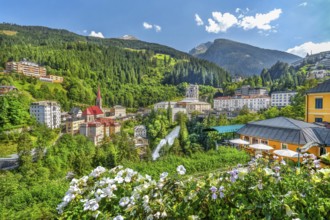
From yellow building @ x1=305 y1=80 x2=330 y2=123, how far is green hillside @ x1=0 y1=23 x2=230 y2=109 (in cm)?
6483

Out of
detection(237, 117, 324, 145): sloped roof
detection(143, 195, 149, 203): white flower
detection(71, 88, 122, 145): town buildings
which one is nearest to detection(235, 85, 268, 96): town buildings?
detection(71, 88, 122, 145): town buildings

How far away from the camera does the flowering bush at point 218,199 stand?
5.63 feet

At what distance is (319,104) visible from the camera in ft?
42.7

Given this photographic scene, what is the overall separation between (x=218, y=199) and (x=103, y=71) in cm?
10499

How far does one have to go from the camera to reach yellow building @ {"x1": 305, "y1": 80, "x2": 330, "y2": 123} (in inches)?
496

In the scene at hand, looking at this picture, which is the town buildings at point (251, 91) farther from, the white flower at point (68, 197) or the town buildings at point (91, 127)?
the white flower at point (68, 197)

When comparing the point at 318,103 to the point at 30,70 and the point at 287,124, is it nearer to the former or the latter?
the point at 287,124

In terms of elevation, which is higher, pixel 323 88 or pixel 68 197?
pixel 323 88

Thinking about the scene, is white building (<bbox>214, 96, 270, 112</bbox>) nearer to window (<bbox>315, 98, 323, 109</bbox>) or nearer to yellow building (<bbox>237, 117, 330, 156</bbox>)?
window (<bbox>315, 98, 323, 109</bbox>)

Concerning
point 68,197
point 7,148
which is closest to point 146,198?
point 68,197

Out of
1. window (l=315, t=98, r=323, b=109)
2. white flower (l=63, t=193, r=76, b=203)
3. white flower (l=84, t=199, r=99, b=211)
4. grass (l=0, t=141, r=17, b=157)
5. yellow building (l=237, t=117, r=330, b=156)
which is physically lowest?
grass (l=0, t=141, r=17, b=157)

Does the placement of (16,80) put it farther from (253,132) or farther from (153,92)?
(253,132)

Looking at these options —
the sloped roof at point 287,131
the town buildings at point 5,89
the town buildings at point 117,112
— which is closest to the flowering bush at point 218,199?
the sloped roof at point 287,131

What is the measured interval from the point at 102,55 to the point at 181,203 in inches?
4736
